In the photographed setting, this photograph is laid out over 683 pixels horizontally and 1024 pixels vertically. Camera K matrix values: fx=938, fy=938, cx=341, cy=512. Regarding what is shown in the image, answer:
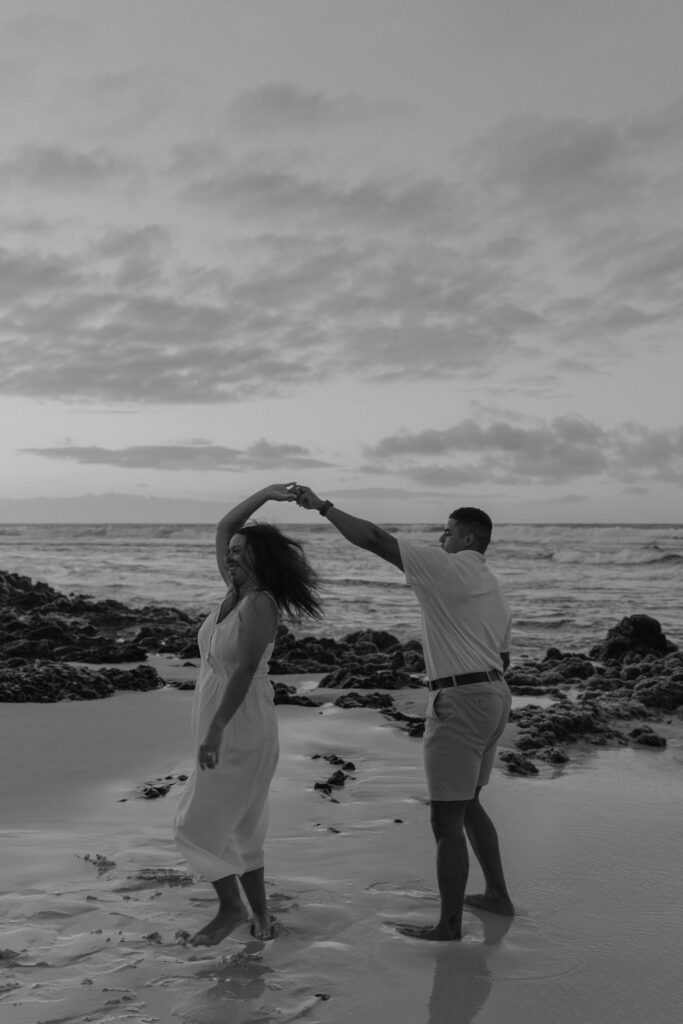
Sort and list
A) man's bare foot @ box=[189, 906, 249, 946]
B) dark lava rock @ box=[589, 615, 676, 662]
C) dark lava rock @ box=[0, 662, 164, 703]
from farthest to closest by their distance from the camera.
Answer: dark lava rock @ box=[589, 615, 676, 662]
dark lava rock @ box=[0, 662, 164, 703]
man's bare foot @ box=[189, 906, 249, 946]

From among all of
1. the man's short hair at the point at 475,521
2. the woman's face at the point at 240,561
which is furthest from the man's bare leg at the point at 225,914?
the man's short hair at the point at 475,521

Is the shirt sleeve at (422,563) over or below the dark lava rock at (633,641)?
over

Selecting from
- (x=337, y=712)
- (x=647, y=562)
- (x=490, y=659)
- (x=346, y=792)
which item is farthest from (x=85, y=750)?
(x=647, y=562)

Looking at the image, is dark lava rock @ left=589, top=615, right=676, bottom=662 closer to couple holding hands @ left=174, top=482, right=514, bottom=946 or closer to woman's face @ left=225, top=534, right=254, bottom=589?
couple holding hands @ left=174, top=482, right=514, bottom=946

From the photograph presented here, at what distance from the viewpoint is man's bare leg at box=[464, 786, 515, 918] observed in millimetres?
4750

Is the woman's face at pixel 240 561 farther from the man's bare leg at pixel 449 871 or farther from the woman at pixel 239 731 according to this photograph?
the man's bare leg at pixel 449 871

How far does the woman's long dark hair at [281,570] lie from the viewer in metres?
4.30

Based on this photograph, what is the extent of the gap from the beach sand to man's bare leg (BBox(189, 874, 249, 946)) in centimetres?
8

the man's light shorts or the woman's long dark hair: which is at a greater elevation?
the woman's long dark hair

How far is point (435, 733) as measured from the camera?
4543mm

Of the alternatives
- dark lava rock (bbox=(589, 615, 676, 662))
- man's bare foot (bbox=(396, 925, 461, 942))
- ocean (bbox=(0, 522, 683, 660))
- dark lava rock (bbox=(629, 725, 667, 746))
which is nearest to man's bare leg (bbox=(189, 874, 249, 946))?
man's bare foot (bbox=(396, 925, 461, 942))

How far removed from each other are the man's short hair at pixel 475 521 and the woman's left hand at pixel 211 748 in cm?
163

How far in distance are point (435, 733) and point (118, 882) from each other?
184 centimetres

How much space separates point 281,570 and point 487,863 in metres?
1.88
